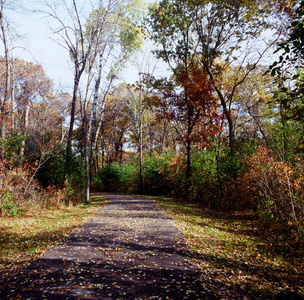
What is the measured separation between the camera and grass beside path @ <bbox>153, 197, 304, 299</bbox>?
3424mm

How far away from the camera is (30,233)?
6184 mm

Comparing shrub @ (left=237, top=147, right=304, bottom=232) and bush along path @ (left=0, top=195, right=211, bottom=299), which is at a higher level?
shrub @ (left=237, top=147, right=304, bottom=232)

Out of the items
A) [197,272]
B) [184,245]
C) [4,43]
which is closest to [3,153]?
[4,43]

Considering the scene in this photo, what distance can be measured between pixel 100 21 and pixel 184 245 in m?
12.5

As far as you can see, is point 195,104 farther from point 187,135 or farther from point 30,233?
point 30,233

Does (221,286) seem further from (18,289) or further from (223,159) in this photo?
(223,159)

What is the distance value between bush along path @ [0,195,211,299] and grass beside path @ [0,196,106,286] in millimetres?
316

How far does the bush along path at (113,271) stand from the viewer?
3.15 m

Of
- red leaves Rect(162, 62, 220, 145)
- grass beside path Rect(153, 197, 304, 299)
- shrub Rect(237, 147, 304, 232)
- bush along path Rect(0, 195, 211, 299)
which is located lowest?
grass beside path Rect(153, 197, 304, 299)

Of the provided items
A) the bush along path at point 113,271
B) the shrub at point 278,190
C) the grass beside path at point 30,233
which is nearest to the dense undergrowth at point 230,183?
the shrub at point 278,190

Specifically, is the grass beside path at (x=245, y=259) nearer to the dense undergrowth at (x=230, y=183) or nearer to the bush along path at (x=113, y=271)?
the bush along path at (x=113, y=271)

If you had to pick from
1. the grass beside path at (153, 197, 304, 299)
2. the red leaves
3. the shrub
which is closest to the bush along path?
the grass beside path at (153, 197, 304, 299)

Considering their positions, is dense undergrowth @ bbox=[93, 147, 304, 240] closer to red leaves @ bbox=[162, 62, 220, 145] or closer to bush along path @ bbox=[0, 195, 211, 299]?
red leaves @ bbox=[162, 62, 220, 145]

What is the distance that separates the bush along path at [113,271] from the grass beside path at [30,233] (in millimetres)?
316
